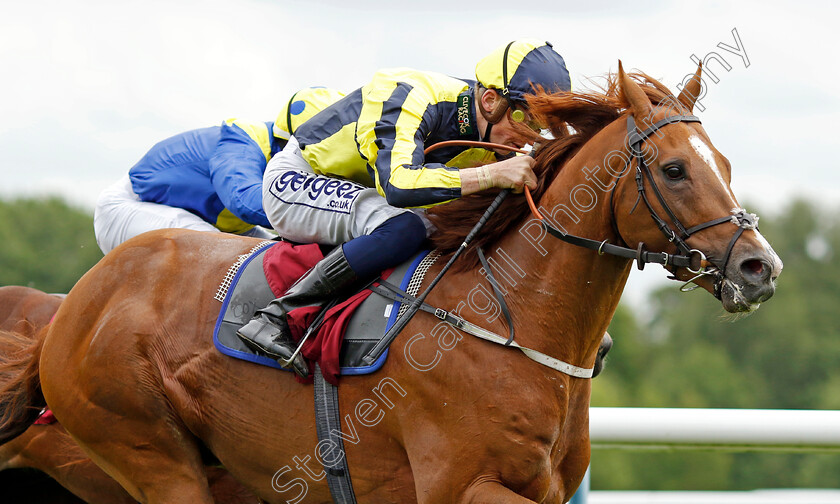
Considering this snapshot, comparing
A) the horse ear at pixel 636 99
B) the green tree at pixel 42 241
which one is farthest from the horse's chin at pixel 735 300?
the green tree at pixel 42 241

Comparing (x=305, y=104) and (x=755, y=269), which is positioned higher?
(x=755, y=269)

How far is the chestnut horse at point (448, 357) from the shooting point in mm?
3209

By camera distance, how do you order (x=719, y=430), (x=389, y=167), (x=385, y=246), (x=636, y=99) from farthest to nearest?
(x=719, y=430)
(x=385, y=246)
(x=389, y=167)
(x=636, y=99)

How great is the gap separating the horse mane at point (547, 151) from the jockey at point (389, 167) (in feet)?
0.28

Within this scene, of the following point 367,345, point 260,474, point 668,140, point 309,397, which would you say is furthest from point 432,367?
point 668,140

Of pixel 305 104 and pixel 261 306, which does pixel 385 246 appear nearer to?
pixel 261 306

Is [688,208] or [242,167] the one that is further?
[242,167]

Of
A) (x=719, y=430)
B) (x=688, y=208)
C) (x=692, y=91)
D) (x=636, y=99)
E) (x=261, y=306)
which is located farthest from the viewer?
(x=719, y=430)

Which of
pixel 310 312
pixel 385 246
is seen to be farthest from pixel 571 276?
pixel 310 312

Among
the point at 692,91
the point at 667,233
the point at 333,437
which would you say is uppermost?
the point at 692,91

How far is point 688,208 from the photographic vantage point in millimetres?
3094

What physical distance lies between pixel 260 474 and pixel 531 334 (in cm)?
131

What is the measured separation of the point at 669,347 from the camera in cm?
5247

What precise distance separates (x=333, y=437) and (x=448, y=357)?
58 cm
